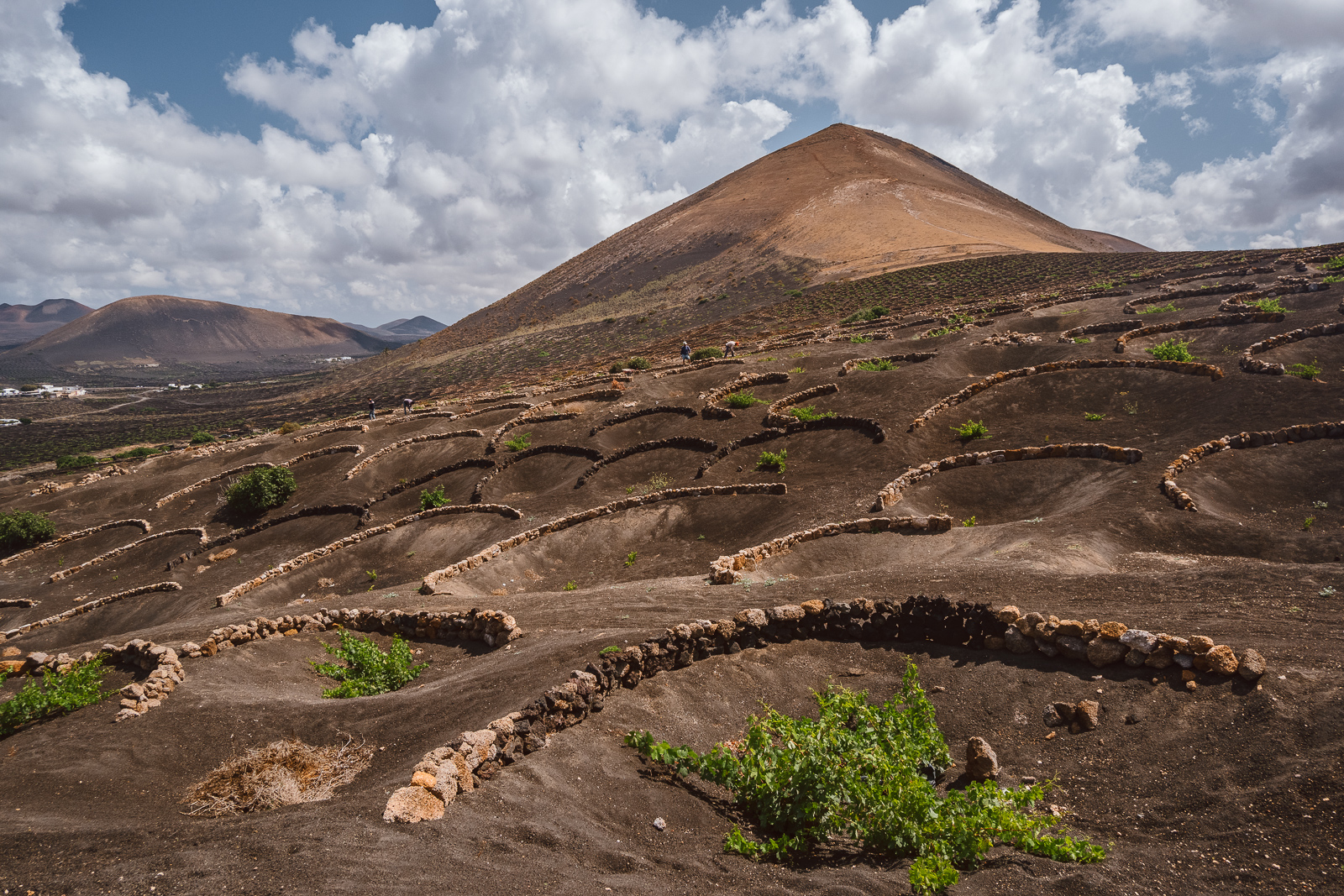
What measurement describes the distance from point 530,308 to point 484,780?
102890mm

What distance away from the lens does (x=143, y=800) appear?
6.74m

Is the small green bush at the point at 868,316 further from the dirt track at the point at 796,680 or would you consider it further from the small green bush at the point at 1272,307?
the dirt track at the point at 796,680

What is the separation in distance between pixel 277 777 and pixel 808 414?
19.2 metres

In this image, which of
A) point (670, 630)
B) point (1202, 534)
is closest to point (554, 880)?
point (670, 630)

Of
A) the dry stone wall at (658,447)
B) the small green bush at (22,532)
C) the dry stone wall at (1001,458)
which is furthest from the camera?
the small green bush at (22,532)

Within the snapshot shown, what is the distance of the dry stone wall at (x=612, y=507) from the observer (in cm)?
1667

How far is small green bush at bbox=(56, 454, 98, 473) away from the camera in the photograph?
167 feet

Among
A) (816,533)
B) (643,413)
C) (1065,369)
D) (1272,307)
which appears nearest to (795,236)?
(1272,307)

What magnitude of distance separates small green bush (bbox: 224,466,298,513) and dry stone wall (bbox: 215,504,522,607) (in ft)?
22.0

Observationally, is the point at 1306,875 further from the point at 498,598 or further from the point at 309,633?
the point at 309,633

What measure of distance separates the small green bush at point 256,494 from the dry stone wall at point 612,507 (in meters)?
14.3

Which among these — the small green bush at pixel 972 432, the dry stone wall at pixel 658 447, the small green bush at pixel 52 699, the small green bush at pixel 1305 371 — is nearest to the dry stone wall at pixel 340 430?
the dry stone wall at pixel 658 447

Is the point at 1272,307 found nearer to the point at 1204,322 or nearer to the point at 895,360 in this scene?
the point at 1204,322

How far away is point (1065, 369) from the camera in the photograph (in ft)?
74.7
